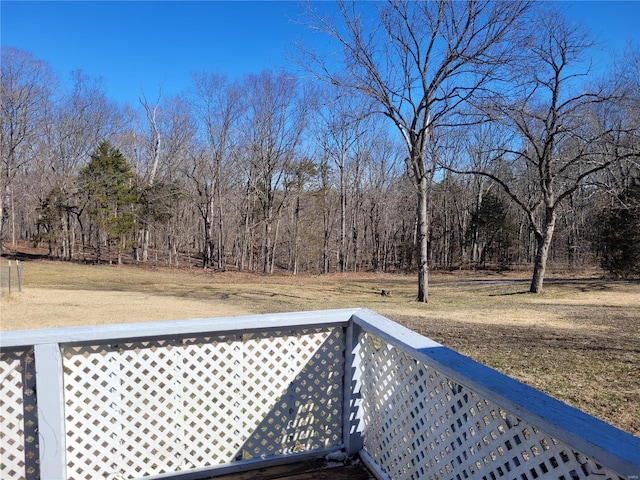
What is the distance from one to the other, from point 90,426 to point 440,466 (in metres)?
1.71

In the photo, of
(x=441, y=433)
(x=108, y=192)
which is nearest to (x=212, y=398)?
(x=441, y=433)

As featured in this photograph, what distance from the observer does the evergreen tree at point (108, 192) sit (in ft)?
85.7

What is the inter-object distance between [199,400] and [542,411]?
1.79m

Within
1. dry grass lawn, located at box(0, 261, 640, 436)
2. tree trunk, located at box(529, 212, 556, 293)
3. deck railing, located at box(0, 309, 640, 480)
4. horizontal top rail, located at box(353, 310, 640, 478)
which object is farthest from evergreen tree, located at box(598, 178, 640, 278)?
horizontal top rail, located at box(353, 310, 640, 478)

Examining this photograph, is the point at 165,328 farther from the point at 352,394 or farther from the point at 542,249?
the point at 542,249

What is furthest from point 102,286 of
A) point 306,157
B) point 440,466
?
point 440,466

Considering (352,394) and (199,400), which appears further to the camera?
(352,394)

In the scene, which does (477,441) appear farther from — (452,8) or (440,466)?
(452,8)

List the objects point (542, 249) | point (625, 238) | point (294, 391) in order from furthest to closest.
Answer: point (625, 238), point (542, 249), point (294, 391)

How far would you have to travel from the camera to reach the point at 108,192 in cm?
2645

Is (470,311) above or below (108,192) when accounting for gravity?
below

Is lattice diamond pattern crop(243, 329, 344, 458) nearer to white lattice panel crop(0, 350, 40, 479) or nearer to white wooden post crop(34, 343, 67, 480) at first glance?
white wooden post crop(34, 343, 67, 480)

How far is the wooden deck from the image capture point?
2.41 m

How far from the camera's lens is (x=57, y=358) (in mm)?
2004
